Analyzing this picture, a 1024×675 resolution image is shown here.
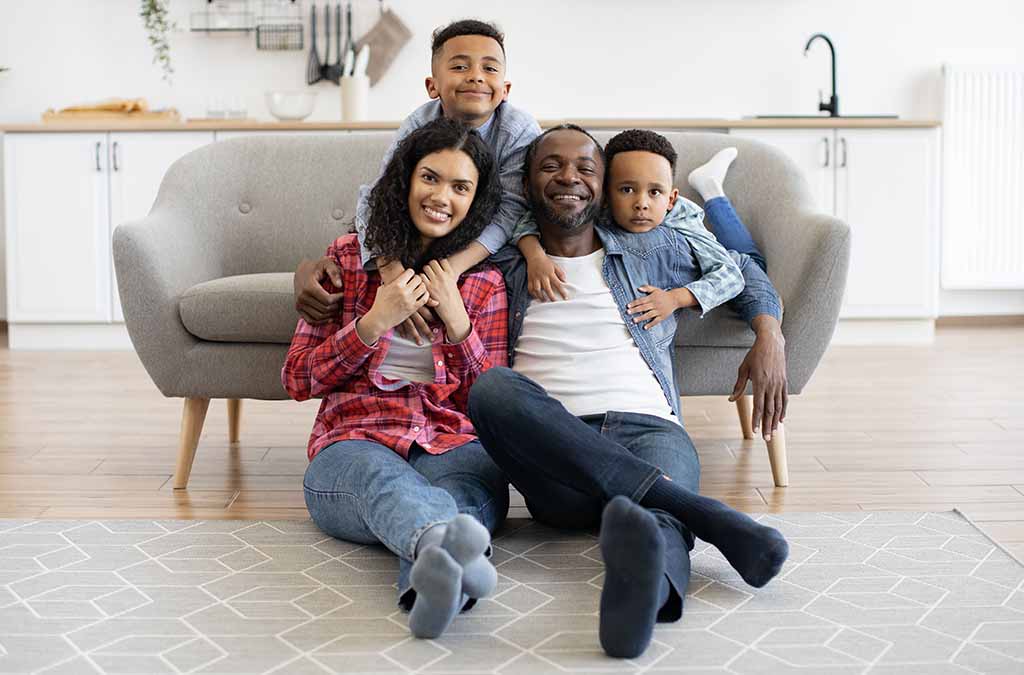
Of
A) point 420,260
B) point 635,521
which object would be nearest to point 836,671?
point 635,521

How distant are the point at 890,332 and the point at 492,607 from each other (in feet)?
10.7

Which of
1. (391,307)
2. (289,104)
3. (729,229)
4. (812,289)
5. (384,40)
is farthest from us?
(384,40)

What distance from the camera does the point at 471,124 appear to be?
7.23 ft

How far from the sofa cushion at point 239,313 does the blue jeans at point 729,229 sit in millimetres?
921

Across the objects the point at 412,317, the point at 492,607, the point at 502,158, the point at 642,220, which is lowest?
the point at 492,607

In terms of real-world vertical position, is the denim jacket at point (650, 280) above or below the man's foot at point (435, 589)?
above

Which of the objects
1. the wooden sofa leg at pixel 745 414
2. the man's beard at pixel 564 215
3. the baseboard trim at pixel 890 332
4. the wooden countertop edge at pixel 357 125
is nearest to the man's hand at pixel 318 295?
the man's beard at pixel 564 215

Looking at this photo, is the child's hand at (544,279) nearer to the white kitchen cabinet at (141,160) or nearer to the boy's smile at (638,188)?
the boy's smile at (638,188)

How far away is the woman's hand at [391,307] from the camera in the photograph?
→ 196 centimetres

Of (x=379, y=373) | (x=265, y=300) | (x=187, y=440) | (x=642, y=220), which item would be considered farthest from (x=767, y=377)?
(x=187, y=440)

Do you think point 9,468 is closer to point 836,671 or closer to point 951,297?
point 836,671

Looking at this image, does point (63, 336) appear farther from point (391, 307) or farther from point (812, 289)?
point (812, 289)

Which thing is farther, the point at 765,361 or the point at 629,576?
the point at 765,361

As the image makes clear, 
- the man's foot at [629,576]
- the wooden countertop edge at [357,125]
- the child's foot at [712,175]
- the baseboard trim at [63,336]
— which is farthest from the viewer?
the baseboard trim at [63,336]
